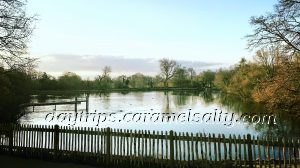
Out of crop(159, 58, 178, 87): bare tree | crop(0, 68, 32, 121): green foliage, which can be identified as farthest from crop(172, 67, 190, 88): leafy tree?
crop(0, 68, 32, 121): green foliage

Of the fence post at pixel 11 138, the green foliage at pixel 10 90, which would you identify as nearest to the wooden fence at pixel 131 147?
the fence post at pixel 11 138

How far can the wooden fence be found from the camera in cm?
1187

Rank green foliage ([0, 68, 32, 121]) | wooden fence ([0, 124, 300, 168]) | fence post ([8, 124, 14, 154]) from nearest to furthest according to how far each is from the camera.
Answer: wooden fence ([0, 124, 300, 168]), fence post ([8, 124, 14, 154]), green foliage ([0, 68, 32, 121])

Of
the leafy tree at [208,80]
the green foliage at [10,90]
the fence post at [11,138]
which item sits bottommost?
the fence post at [11,138]

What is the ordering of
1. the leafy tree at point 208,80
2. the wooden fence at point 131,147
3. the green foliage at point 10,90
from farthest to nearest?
the leafy tree at point 208,80 < the green foliage at point 10,90 < the wooden fence at point 131,147

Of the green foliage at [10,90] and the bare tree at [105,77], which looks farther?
the bare tree at [105,77]

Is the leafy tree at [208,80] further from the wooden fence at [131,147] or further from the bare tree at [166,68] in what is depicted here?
the wooden fence at [131,147]

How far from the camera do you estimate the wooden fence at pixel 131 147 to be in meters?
11.9

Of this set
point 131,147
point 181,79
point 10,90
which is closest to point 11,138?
point 131,147

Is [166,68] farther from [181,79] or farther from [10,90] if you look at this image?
[10,90]

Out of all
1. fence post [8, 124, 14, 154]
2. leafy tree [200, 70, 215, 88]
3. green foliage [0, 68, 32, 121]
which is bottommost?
fence post [8, 124, 14, 154]

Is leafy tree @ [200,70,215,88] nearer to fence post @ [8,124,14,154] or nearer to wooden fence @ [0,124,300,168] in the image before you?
fence post @ [8,124,14,154]

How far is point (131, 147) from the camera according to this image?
13.4 metres

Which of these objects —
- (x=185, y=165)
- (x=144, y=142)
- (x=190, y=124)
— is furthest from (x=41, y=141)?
(x=190, y=124)
